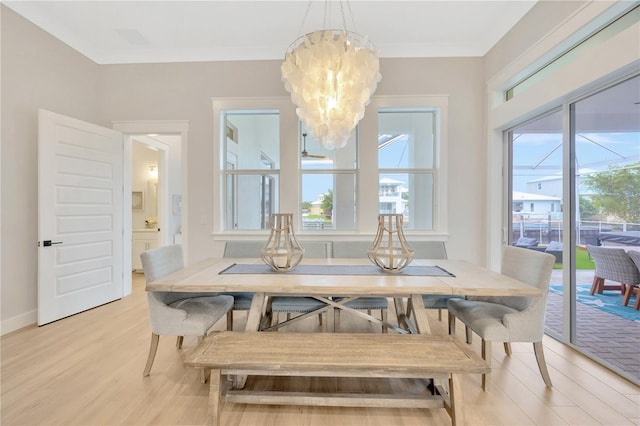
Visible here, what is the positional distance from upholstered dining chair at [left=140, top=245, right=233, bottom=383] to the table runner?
0.31m

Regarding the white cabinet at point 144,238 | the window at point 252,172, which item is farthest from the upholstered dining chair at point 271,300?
the white cabinet at point 144,238

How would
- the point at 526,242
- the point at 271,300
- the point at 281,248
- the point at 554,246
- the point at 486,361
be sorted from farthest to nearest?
the point at 526,242 < the point at 554,246 < the point at 271,300 < the point at 281,248 < the point at 486,361

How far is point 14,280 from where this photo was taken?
281 centimetres

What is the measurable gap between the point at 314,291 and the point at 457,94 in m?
3.28

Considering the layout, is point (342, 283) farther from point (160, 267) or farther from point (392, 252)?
point (160, 267)

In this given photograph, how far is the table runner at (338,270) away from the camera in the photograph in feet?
6.65

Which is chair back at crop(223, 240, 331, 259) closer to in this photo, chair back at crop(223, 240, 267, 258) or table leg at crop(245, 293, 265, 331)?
chair back at crop(223, 240, 267, 258)

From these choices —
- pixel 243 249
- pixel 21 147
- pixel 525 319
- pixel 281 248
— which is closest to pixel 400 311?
pixel 525 319

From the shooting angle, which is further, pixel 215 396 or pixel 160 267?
pixel 160 267

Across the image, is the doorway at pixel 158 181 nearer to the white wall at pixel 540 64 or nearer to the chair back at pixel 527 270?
the chair back at pixel 527 270

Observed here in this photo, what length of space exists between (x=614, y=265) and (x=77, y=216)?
511 cm

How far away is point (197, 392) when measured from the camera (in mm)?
1801

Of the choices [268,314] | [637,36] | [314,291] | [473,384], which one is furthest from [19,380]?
[637,36]

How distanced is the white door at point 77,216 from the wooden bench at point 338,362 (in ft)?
8.46
